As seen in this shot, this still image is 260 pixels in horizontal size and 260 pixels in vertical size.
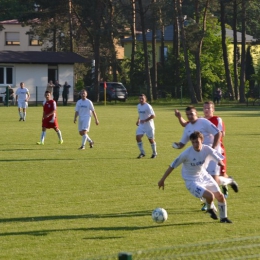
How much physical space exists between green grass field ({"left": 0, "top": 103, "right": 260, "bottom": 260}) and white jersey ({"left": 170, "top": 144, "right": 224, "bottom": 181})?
76cm

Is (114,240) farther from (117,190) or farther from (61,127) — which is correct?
(61,127)

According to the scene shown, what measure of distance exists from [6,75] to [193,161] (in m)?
54.7

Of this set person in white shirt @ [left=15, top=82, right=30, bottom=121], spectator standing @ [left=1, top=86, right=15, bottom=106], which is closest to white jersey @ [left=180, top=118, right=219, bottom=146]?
person in white shirt @ [left=15, top=82, right=30, bottom=121]

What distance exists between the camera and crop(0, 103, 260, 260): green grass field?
9.36 meters

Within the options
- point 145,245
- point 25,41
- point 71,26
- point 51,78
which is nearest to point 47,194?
point 145,245

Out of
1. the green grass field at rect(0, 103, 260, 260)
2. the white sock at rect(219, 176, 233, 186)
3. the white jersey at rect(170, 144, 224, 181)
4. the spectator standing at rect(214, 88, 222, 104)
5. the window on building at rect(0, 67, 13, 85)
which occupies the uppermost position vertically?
the window on building at rect(0, 67, 13, 85)

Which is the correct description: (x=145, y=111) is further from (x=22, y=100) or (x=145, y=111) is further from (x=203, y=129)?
(x=22, y=100)

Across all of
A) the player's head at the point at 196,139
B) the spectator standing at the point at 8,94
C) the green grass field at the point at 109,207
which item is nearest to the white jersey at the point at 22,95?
the green grass field at the point at 109,207

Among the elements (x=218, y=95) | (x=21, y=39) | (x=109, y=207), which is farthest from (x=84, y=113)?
(x=21, y=39)

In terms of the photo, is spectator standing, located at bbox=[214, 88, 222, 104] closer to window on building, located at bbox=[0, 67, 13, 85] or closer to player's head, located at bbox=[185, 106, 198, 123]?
window on building, located at bbox=[0, 67, 13, 85]

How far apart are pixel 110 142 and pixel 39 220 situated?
47.8 feet

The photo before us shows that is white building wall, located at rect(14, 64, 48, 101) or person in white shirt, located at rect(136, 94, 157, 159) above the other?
white building wall, located at rect(14, 64, 48, 101)

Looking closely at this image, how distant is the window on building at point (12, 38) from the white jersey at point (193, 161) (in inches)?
3292

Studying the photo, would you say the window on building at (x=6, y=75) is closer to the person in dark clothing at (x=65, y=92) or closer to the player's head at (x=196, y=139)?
the person in dark clothing at (x=65, y=92)
